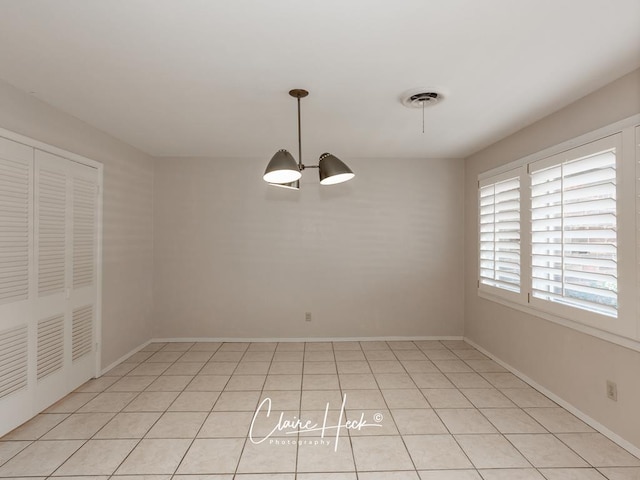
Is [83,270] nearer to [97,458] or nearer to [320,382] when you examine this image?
[97,458]

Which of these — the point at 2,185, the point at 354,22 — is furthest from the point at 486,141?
the point at 2,185

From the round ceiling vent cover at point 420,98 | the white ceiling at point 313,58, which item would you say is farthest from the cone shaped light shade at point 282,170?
the round ceiling vent cover at point 420,98

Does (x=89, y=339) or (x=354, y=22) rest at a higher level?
(x=354, y=22)

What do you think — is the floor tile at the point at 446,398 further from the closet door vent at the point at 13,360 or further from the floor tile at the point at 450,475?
the closet door vent at the point at 13,360

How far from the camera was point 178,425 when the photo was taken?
8.57 ft

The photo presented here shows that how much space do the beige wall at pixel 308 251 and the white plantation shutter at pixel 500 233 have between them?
2.03ft

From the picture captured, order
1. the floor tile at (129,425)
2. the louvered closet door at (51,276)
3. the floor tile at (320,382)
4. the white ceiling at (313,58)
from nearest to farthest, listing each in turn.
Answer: the white ceiling at (313,58), the floor tile at (129,425), the louvered closet door at (51,276), the floor tile at (320,382)

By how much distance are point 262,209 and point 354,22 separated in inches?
123

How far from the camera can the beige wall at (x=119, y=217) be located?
2.86m

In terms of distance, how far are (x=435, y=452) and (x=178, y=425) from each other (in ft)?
6.00

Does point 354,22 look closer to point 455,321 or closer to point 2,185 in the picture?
point 2,185

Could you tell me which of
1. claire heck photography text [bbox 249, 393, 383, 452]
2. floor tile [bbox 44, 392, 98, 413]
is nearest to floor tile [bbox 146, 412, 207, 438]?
claire heck photography text [bbox 249, 393, 383, 452]

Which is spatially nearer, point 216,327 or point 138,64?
point 138,64

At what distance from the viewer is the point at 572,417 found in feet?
8.86
